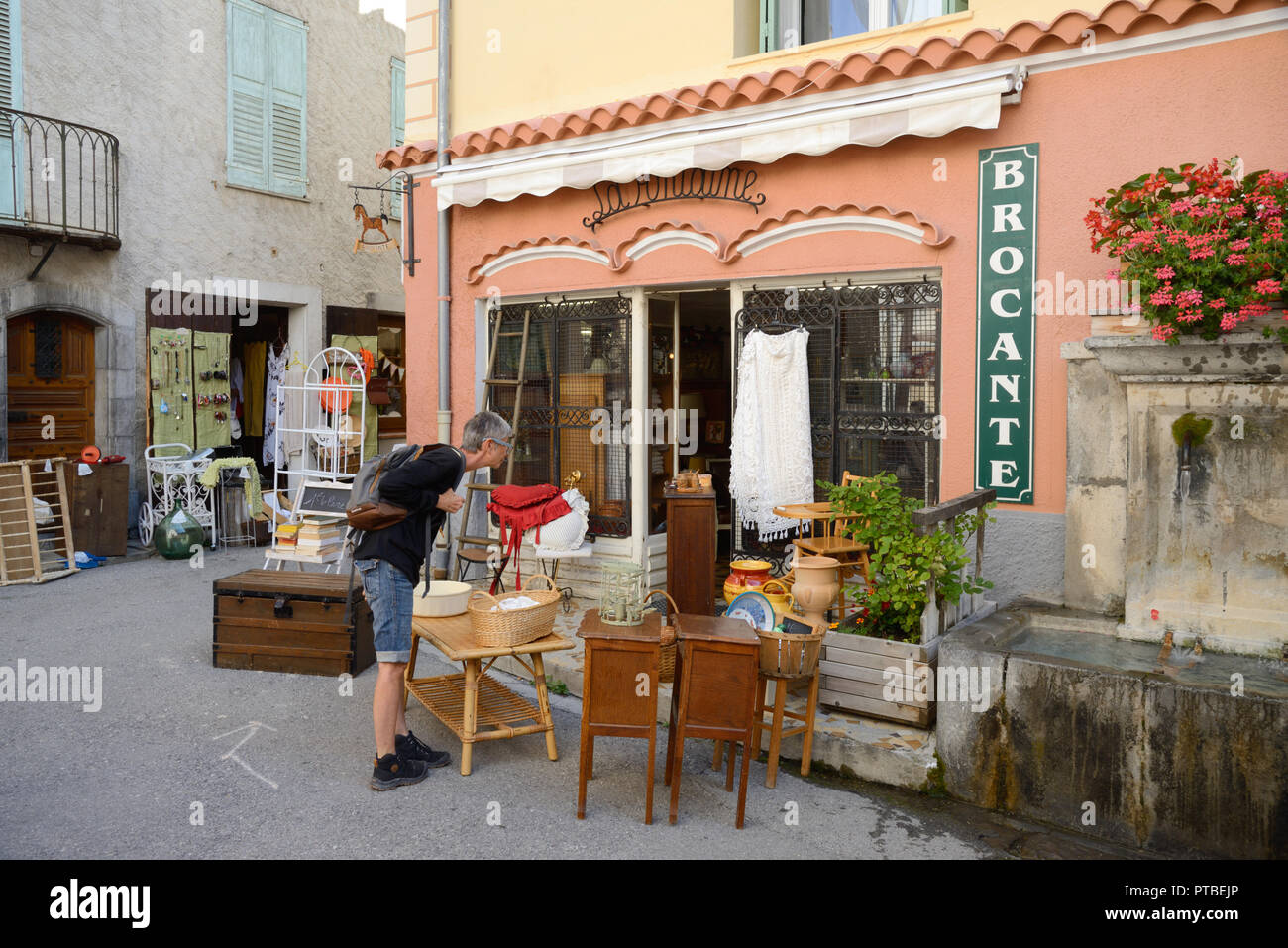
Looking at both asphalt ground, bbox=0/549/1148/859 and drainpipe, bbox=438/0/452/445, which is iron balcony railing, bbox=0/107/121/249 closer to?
drainpipe, bbox=438/0/452/445

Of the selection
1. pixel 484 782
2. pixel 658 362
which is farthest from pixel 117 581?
pixel 484 782

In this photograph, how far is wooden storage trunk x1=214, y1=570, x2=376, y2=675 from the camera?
20.3 feet

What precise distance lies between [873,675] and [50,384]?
379 inches

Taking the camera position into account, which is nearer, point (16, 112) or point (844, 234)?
point (844, 234)

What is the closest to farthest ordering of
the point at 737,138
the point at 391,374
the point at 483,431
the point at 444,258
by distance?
the point at 483,431 → the point at 737,138 → the point at 444,258 → the point at 391,374

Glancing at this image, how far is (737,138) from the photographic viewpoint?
21.4 feet

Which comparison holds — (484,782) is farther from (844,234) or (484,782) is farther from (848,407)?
(844,234)

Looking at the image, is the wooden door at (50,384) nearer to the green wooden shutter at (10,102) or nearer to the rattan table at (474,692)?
the green wooden shutter at (10,102)

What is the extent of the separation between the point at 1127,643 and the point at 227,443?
1038 centimetres

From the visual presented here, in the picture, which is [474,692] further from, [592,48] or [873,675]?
[592,48]

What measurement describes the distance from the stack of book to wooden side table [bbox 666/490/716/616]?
2.72 meters
